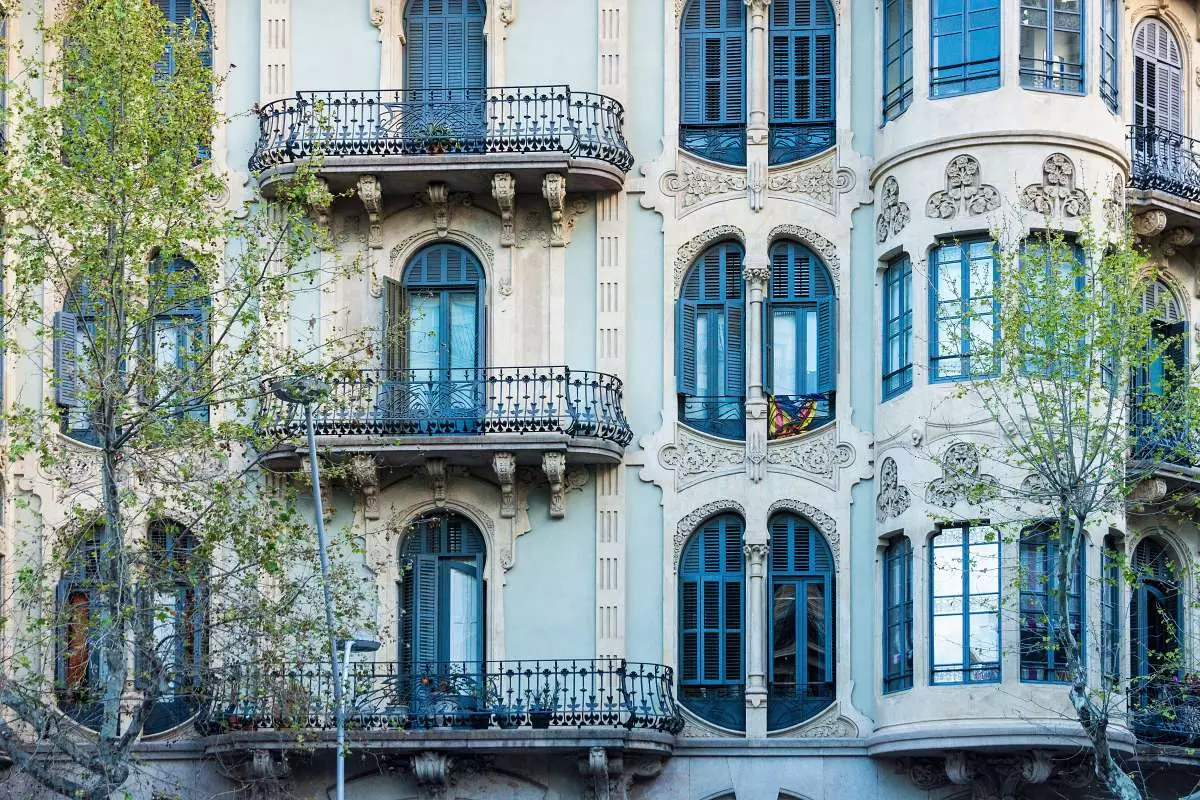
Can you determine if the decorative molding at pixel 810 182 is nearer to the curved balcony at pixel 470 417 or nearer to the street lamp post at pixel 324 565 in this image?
the curved balcony at pixel 470 417

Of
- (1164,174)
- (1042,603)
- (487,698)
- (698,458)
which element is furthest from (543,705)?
(1164,174)

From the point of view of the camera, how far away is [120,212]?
31906 mm

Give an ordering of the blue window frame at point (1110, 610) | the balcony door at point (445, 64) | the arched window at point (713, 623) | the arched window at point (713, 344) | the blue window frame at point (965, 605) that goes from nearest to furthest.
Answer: the blue window frame at point (1110, 610) → the blue window frame at point (965, 605) → the arched window at point (713, 623) → the arched window at point (713, 344) → the balcony door at point (445, 64)

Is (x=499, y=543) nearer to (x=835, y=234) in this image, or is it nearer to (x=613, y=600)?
(x=613, y=600)

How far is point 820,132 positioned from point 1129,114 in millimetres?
4484

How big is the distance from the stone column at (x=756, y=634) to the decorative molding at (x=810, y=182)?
4909mm

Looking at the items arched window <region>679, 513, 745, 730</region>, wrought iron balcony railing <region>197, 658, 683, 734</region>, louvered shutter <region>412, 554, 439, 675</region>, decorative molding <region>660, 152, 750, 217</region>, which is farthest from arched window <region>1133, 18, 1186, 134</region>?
louvered shutter <region>412, 554, 439, 675</region>

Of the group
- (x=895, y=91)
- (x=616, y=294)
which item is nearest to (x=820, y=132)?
(x=895, y=91)

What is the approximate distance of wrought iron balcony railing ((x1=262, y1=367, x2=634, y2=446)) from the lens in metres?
37.0

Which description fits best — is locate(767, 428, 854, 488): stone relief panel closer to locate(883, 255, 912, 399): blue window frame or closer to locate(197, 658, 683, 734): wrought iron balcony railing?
locate(883, 255, 912, 399): blue window frame

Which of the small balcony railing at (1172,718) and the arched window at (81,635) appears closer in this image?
the arched window at (81,635)

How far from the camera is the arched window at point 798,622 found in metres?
37.2

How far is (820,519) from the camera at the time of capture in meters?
37.6

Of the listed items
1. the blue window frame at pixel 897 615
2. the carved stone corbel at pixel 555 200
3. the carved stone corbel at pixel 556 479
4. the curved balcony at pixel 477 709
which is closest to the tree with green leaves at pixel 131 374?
the curved balcony at pixel 477 709
